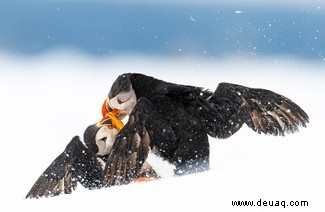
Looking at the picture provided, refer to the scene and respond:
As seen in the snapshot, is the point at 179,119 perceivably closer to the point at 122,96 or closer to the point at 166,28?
the point at 122,96

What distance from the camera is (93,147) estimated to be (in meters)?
3.63

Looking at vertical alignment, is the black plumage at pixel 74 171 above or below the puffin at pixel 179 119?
below

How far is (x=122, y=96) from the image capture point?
143 inches

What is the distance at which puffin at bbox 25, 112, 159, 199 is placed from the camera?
3619mm

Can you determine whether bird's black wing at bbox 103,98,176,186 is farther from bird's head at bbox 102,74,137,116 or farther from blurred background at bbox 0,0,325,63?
blurred background at bbox 0,0,325,63

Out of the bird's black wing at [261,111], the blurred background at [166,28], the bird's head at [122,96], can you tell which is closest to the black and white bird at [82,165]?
the bird's head at [122,96]

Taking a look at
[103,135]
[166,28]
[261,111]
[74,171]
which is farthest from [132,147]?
[166,28]

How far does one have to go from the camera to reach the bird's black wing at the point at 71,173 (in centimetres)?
362

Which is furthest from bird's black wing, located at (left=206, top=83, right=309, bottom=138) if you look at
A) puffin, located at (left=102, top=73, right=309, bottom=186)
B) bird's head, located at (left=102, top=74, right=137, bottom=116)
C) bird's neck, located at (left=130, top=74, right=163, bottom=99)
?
bird's head, located at (left=102, top=74, right=137, bottom=116)

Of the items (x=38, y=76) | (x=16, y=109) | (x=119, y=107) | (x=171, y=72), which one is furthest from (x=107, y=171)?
(x=38, y=76)

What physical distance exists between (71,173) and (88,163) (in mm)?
117

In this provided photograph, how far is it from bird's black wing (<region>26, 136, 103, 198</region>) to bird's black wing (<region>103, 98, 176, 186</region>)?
0.62 ft

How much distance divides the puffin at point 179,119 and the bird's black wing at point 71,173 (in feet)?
0.62

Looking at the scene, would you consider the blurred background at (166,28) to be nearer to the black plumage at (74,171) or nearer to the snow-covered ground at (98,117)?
the snow-covered ground at (98,117)
